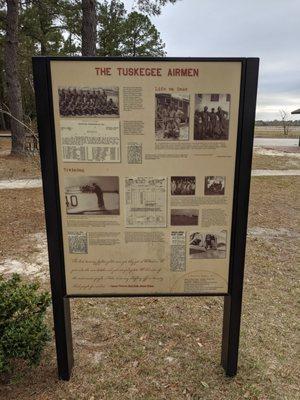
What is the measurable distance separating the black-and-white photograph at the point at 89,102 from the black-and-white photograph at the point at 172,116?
0.26 m

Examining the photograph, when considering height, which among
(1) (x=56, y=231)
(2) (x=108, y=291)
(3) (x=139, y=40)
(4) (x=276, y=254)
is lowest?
(4) (x=276, y=254)

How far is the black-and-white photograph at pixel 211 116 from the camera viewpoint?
2170 millimetres

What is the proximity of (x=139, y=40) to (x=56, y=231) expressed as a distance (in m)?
32.3

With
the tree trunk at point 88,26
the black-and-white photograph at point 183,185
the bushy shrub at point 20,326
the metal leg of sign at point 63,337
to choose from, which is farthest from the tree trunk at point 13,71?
the black-and-white photograph at point 183,185

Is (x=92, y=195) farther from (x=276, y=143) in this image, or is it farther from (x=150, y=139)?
(x=276, y=143)

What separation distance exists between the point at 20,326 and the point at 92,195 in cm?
106

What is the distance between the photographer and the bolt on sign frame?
212 cm

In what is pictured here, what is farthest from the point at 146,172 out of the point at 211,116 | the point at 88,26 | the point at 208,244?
the point at 88,26

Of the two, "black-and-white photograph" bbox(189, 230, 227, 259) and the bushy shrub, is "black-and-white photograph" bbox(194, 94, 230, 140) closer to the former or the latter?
"black-and-white photograph" bbox(189, 230, 227, 259)

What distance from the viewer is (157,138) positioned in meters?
2.22

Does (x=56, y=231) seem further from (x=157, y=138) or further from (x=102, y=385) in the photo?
(x=102, y=385)

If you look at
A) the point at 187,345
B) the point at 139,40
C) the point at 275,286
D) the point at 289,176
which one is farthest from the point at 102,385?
the point at 139,40

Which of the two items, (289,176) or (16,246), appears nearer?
(16,246)

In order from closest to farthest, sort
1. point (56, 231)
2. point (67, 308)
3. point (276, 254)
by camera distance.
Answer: point (56, 231) < point (67, 308) < point (276, 254)
